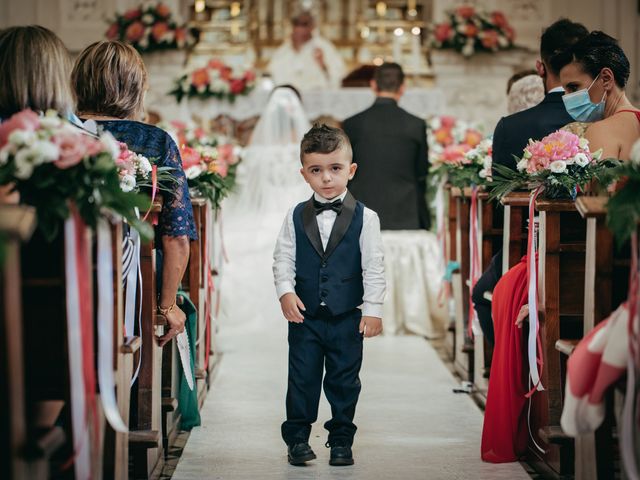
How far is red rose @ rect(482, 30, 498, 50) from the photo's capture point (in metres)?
11.7

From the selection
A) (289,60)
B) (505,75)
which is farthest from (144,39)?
(505,75)

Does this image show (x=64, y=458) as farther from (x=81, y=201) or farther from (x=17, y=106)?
(x=17, y=106)

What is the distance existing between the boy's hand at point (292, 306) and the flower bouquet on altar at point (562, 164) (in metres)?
1.01

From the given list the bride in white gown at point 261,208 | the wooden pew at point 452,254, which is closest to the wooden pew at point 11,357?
the wooden pew at point 452,254

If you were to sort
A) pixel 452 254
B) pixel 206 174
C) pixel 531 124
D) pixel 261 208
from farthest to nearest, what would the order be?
1. pixel 261 208
2. pixel 452 254
3. pixel 206 174
4. pixel 531 124

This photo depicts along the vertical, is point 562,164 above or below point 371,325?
above

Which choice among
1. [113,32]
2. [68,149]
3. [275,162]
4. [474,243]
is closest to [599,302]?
[68,149]

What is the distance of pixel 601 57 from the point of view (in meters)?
4.55

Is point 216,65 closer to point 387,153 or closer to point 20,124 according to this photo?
point 387,153

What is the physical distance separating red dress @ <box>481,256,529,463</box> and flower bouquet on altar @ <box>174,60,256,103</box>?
21.2 ft

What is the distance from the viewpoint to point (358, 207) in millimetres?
4293

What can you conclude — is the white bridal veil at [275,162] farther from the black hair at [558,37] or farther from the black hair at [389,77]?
the black hair at [558,37]

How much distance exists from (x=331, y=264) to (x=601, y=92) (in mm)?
1395

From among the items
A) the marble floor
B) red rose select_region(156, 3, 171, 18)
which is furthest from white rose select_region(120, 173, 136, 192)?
red rose select_region(156, 3, 171, 18)
